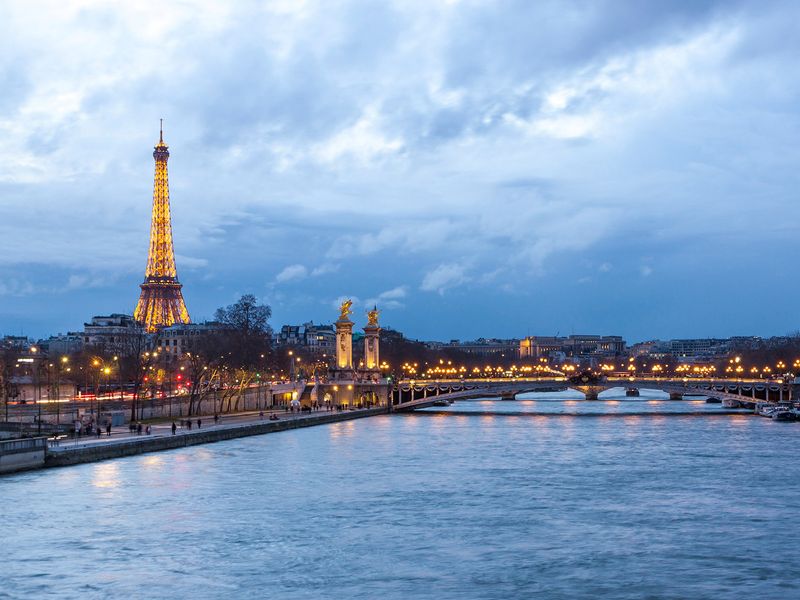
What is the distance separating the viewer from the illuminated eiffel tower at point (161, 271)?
119 m

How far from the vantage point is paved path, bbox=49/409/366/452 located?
4341cm

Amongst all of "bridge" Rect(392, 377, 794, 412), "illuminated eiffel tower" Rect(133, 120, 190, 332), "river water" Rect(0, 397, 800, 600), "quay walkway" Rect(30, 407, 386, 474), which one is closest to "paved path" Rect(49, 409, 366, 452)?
"quay walkway" Rect(30, 407, 386, 474)

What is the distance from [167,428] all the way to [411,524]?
28.5m

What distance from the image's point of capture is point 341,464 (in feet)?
139

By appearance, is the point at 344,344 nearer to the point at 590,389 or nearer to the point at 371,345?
the point at 371,345

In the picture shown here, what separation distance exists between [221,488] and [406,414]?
48731 mm

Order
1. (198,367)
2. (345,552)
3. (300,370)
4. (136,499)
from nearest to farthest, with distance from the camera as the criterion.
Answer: (345,552)
(136,499)
(198,367)
(300,370)

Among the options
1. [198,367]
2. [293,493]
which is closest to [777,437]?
[293,493]

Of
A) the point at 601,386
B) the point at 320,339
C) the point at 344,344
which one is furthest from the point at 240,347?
the point at 320,339

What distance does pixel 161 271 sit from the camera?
122 meters

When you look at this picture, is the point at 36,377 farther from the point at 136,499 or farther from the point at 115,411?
the point at 136,499

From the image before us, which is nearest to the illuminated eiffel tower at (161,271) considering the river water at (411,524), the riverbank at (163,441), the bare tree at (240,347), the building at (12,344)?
the building at (12,344)

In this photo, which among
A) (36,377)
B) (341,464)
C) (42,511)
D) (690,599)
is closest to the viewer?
(690,599)

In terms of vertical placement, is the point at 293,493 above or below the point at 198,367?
below
